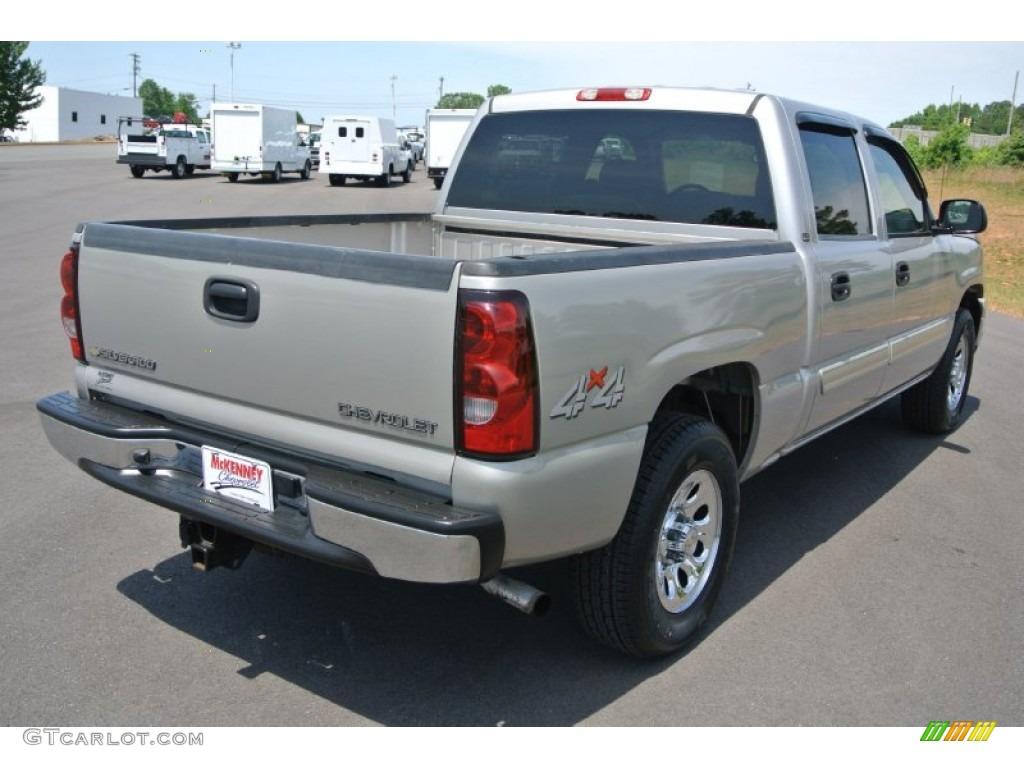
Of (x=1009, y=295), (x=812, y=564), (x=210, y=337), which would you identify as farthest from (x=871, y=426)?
(x=1009, y=295)

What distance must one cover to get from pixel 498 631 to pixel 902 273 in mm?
3022

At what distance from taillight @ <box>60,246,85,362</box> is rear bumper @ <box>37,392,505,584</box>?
0.24 m

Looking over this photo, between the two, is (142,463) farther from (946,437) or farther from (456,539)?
(946,437)

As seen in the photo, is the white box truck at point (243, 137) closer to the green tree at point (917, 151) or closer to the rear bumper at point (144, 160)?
the rear bumper at point (144, 160)

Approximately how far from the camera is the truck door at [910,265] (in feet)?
17.2

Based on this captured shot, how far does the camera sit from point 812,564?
4559mm

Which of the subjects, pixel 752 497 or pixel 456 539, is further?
pixel 752 497

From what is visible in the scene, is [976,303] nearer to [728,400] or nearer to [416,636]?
[728,400]

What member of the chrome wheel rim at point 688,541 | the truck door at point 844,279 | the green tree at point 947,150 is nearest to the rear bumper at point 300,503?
the chrome wheel rim at point 688,541

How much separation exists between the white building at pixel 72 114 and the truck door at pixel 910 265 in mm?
91311

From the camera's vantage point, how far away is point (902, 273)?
17.1 ft

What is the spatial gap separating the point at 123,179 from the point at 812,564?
3461cm
